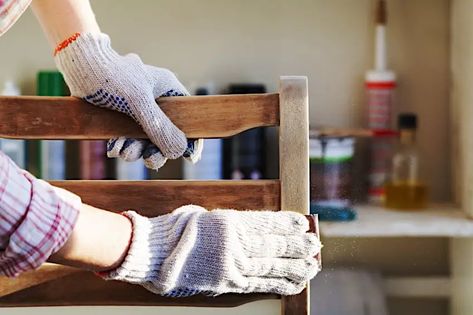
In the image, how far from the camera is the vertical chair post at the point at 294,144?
750 mm

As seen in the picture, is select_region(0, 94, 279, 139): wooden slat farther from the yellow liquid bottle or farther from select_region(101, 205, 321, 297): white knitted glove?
the yellow liquid bottle

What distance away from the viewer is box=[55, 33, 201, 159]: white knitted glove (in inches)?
28.8

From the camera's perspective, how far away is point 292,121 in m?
0.75

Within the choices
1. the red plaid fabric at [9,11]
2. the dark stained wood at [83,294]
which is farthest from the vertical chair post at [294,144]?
the red plaid fabric at [9,11]

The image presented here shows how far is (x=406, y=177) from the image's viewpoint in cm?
167

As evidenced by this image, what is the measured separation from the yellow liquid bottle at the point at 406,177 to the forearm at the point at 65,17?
99cm

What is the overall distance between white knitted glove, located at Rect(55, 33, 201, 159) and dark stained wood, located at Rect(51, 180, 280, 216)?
0.04m

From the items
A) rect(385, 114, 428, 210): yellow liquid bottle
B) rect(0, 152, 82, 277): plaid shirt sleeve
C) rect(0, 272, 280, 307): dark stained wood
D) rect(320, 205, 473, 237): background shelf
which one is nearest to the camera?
rect(0, 152, 82, 277): plaid shirt sleeve

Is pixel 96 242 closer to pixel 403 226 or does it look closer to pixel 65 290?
pixel 65 290

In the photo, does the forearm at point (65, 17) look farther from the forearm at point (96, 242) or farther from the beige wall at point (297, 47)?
the beige wall at point (297, 47)

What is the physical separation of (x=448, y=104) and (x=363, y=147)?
0.19 metres

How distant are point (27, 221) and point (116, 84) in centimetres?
23

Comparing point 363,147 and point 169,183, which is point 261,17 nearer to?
point 363,147

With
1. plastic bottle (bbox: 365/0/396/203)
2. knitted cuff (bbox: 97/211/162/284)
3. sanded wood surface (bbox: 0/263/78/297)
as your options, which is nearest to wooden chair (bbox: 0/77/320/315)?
sanded wood surface (bbox: 0/263/78/297)
